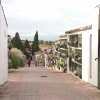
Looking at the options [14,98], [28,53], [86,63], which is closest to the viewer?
[14,98]

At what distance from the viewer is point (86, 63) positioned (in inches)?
414

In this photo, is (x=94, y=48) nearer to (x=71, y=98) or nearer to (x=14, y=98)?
(x=71, y=98)

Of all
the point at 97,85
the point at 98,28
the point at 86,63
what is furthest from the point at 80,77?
the point at 98,28

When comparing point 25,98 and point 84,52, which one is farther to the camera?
point 84,52

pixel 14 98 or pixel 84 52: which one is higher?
pixel 84 52

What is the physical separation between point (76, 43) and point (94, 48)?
154 inches

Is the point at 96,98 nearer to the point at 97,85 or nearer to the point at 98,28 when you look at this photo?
the point at 97,85

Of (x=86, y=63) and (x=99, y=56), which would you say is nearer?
(x=99, y=56)

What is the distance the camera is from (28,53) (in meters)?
81.2

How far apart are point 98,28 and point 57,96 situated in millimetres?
3634

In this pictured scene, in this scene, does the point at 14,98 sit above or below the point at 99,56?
below

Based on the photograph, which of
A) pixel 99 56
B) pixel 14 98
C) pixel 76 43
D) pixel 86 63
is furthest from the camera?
pixel 76 43

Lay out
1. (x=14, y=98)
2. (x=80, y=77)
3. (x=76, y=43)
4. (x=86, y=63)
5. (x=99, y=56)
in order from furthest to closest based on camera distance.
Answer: (x=76, y=43) → (x=80, y=77) → (x=86, y=63) → (x=99, y=56) → (x=14, y=98)

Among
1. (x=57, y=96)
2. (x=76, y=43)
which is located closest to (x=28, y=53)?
(x=76, y=43)
